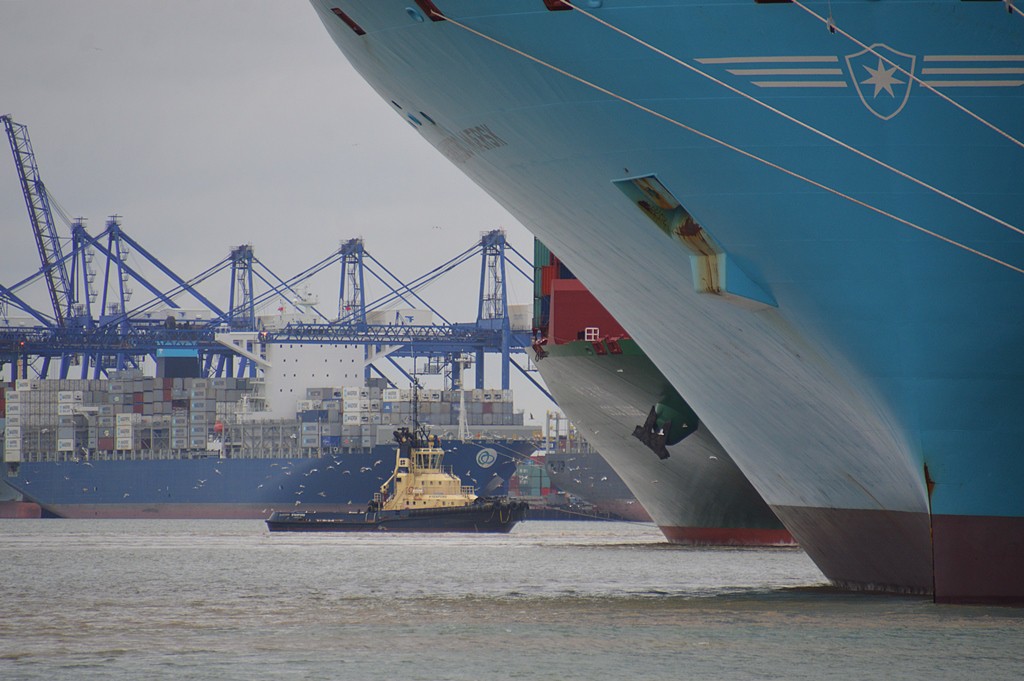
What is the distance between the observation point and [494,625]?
1816 cm

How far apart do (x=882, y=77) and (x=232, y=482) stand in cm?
8313

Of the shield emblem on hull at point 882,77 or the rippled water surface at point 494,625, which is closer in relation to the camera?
the rippled water surface at point 494,625

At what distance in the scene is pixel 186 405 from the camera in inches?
4158

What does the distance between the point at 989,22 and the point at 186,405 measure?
9579 centimetres

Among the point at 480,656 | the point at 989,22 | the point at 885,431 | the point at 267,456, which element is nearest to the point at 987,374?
the point at 885,431

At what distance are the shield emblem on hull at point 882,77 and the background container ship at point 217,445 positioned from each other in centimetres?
7684

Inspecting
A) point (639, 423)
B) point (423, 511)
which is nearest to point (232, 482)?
point (423, 511)

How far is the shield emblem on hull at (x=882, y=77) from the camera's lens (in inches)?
560

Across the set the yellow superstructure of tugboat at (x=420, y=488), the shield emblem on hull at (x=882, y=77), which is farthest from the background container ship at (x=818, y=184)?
the yellow superstructure of tugboat at (x=420, y=488)

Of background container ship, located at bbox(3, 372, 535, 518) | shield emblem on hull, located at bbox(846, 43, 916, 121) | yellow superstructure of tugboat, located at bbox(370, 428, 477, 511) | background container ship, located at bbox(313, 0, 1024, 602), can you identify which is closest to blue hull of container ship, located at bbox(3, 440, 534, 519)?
background container ship, located at bbox(3, 372, 535, 518)

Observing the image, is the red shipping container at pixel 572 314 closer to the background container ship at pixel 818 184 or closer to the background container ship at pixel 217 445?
the background container ship at pixel 818 184

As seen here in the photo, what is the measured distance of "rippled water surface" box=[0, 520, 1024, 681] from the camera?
13.9 m

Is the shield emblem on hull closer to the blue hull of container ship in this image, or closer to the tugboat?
the tugboat

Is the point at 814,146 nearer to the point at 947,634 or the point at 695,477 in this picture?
the point at 947,634
